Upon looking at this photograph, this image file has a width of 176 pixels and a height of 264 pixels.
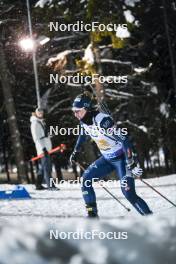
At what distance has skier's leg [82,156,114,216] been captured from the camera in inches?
257

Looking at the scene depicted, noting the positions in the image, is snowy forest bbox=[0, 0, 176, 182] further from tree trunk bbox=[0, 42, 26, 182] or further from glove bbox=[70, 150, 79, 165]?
glove bbox=[70, 150, 79, 165]

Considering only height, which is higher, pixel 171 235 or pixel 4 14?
pixel 4 14

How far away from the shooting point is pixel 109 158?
643 cm

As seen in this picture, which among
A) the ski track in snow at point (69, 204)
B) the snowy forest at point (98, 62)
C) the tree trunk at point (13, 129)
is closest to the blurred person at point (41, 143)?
the ski track in snow at point (69, 204)

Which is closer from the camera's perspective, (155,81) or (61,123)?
(155,81)

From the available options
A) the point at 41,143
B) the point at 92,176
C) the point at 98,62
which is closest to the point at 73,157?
the point at 92,176

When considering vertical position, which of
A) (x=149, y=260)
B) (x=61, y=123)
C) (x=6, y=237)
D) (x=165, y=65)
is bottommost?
(x=149, y=260)

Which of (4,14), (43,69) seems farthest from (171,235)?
(43,69)

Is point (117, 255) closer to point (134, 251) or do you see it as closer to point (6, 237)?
point (134, 251)

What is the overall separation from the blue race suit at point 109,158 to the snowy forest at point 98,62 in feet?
8.55

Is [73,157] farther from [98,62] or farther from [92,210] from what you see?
[98,62]

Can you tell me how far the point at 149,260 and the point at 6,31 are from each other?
6.45m

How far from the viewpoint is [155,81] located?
14875mm

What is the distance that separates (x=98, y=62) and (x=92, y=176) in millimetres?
6715
